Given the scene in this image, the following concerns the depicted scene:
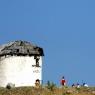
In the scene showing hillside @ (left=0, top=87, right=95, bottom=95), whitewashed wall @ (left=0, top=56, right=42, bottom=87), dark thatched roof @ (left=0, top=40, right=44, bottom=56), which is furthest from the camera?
dark thatched roof @ (left=0, top=40, right=44, bottom=56)

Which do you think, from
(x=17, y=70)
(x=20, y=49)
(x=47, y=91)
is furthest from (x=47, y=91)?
(x=20, y=49)

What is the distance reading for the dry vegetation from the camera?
87.5 m

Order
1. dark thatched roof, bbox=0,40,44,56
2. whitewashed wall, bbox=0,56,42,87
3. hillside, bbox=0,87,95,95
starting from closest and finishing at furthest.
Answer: hillside, bbox=0,87,95,95 → whitewashed wall, bbox=0,56,42,87 → dark thatched roof, bbox=0,40,44,56

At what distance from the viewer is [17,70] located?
303 ft

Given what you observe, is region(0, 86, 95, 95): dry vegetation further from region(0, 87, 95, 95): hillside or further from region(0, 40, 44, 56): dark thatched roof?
region(0, 40, 44, 56): dark thatched roof

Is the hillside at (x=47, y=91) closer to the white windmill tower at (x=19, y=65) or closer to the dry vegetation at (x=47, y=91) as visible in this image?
the dry vegetation at (x=47, y=91)

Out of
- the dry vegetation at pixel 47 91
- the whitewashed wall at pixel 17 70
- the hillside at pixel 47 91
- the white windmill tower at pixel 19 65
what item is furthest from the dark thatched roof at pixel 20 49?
the hillside at pixel 47 91

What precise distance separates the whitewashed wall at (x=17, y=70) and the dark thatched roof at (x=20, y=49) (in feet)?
1.85

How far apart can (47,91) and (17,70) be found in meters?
5.93

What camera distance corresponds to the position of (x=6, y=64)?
92750 mm

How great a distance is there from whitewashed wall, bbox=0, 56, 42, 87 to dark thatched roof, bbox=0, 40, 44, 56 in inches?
22.2

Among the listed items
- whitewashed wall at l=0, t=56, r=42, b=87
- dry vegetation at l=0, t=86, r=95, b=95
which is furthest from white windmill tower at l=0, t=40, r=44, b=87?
dry vegetation at l=0, t=86, r=95, b=95

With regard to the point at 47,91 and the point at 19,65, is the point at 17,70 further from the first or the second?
the point at 47,91

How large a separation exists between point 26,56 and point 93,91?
356 inches
